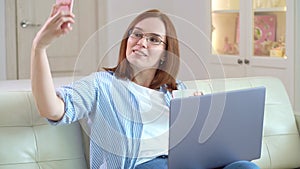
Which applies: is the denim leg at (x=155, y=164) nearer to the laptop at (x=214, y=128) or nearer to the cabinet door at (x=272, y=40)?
the laptop at (x=214, y=128)

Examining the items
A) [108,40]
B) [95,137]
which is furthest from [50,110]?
[108,40]

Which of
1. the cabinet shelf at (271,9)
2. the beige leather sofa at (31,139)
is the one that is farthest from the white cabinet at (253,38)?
the beige leather sofa at (31,139)

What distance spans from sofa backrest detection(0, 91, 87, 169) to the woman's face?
1.32 feet

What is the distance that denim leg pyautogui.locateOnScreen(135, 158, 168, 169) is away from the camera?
69.9 inches

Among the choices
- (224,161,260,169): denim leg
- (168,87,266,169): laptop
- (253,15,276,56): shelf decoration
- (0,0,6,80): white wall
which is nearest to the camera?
(168,87,266,169): laptop

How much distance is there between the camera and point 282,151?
2.38 m

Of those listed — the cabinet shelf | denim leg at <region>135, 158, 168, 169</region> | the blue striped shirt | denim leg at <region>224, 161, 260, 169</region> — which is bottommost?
denim leg at <region>135, 158, 168, 169</region>

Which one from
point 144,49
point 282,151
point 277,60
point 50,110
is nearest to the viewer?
point 50,110

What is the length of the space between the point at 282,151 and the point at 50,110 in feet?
4.02

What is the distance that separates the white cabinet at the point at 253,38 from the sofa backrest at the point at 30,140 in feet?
5.62

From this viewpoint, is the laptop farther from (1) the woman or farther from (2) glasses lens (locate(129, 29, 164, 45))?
(2) glasses lens (locate(129, 29, 164, 45))

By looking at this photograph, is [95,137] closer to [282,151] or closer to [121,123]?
[121,123]

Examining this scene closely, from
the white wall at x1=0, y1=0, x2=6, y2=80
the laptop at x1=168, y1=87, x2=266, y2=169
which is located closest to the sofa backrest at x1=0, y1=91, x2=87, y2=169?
the laptop at x1=168, y1=87, x2=266, y2=169

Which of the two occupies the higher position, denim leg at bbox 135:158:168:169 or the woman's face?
the woman's face
